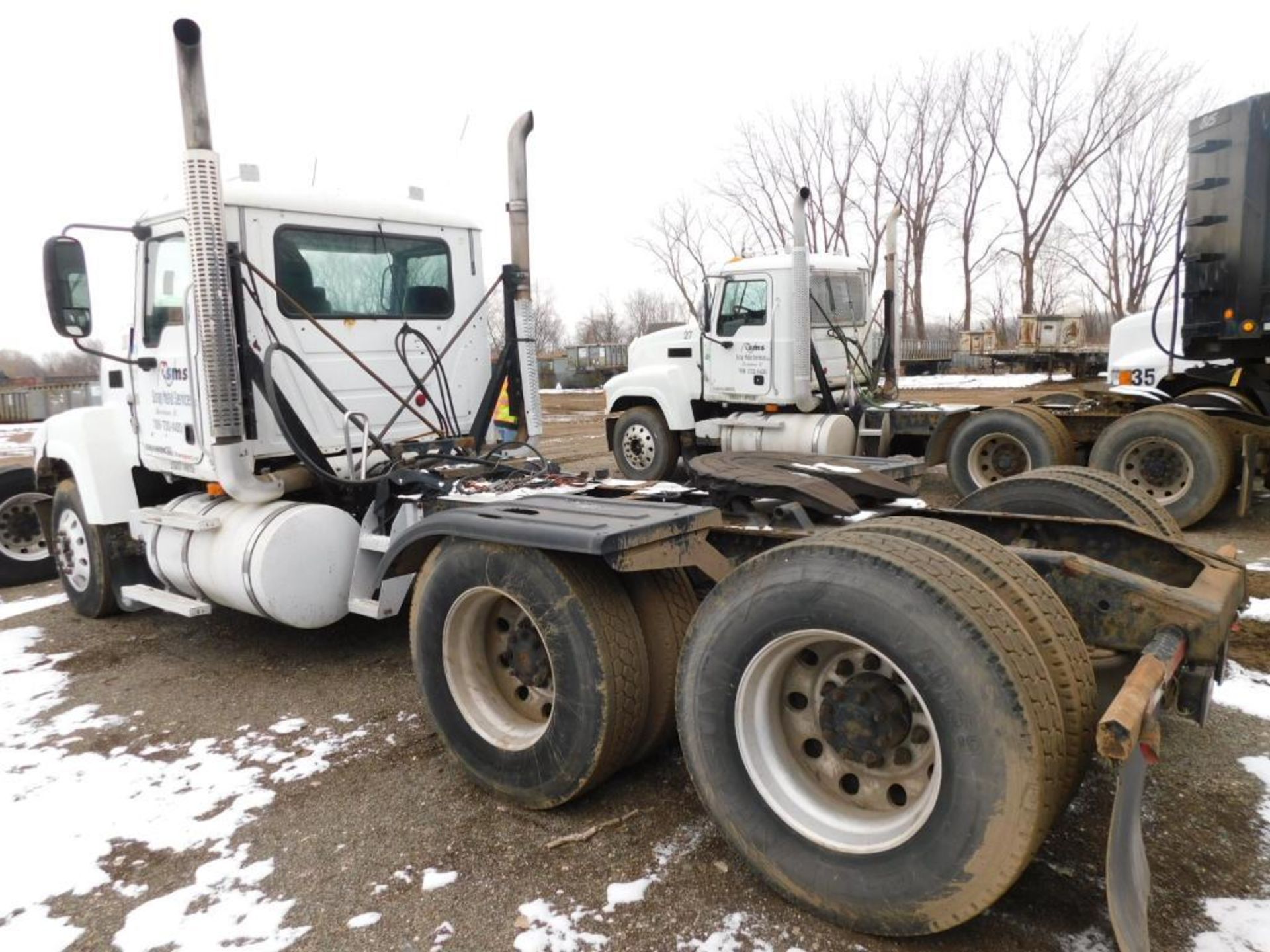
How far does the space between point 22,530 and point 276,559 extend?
425 cm

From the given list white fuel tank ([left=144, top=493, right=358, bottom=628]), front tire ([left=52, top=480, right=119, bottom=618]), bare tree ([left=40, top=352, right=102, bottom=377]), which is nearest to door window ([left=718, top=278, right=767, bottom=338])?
white fuel tank ([left=144, top=493, right=358, bottom=628])

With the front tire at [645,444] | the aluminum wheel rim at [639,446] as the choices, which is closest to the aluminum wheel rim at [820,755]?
the front tire at [645,444]

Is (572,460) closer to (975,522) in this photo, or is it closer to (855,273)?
(855,273)

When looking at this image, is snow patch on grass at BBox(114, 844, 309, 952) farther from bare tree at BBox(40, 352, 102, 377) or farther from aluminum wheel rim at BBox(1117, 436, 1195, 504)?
bare tree at BBox(40, 352, 102, 377)

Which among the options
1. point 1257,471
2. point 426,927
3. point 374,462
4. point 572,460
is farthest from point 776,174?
point 426,927

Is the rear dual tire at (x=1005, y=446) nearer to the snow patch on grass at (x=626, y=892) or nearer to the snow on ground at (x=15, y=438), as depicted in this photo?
the snow patch on grass at (x=626, y=892)

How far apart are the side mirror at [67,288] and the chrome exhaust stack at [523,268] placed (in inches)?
95.5

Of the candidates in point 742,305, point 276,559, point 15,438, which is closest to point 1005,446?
point 742,305

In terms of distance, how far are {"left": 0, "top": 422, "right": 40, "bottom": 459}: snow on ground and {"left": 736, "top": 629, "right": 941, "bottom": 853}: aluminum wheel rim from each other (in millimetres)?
17328

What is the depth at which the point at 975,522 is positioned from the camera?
11.9 feet

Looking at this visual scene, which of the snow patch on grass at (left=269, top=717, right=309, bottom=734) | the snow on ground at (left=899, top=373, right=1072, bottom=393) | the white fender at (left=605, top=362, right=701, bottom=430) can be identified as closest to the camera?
the snow patch on grass at (left=269, top=717, right=309, bottom=734)

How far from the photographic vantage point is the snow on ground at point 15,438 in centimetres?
1685

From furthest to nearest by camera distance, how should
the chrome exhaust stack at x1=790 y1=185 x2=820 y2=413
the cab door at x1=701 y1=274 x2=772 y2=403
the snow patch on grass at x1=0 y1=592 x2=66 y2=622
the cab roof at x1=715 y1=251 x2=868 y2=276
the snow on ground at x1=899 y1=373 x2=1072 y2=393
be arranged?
the snow on ground at x1=899 y1=373 x2=1072 y2=393
the cab door at x1=701 y1=274 x2=772 y2=403
the cab roof at x1=715 y1=251 x2=868 y2=276
the chrome exhaust stack at x1=790 y1=185 x2=820 y2=413
the snow patch on grass at x1=0 y1=592 x2=66 y2=622

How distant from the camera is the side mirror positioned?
475 cm
